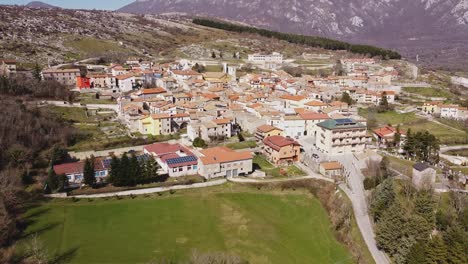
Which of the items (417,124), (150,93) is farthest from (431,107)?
(150,93)

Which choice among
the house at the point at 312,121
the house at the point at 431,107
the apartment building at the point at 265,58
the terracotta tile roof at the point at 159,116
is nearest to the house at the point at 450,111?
the house at the point at 431,107

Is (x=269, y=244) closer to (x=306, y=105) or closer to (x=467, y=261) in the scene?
(x=467, y=261)

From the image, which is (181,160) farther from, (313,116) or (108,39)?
(108,39)

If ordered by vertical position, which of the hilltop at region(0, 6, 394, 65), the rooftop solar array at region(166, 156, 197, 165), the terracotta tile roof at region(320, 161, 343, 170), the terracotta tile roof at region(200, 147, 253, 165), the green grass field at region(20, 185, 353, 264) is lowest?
the green grass field at region(20, 185, 353, 264)

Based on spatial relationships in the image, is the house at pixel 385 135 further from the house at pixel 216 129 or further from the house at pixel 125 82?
the house at pixel 125 82

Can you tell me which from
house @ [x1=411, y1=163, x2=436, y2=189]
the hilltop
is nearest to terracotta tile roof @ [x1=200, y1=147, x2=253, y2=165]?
house @ [x1=411, y1=163, x2=436, y2=189]

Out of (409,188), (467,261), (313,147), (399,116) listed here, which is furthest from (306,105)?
(467,261)

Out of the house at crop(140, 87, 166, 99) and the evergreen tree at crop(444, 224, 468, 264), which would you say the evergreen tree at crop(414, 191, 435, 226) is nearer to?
the evergreen tree at crop(444, 224, 468, 264)
